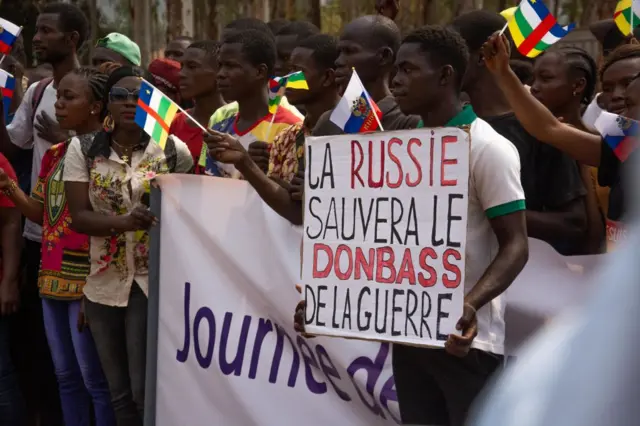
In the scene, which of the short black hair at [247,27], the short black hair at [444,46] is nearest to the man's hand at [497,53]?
the short black hair at [444,46]

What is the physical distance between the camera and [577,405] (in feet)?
4.56

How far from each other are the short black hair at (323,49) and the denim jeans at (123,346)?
149cm

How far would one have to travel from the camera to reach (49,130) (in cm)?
729

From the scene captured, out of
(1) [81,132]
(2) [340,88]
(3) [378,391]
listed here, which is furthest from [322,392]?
(1) [81,132]

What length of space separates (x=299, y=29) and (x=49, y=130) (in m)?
1.67

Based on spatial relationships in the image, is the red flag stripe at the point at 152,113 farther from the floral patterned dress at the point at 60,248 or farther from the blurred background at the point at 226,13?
the blurred background at the point at 226,13

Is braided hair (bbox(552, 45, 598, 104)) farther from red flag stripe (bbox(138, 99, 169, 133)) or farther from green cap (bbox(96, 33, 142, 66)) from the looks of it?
green cap (bbox(96, 33, 142, 66))

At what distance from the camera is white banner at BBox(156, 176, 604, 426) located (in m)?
5.35

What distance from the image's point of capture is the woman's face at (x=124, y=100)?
20.1ft

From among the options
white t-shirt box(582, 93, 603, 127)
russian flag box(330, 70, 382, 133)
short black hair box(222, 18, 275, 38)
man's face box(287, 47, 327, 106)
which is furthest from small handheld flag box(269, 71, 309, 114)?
white t-shirt box(582, 93, 603, 127)

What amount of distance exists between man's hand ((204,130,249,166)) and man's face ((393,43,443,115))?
850 millimetres

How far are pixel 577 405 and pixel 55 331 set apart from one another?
5.38 m

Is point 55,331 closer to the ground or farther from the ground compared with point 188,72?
closer to the ground

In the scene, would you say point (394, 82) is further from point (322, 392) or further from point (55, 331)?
point (55, 331)
